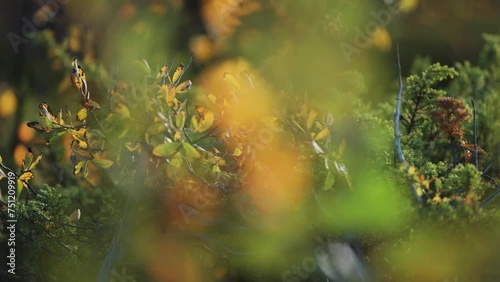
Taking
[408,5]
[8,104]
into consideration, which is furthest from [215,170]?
[408,5]

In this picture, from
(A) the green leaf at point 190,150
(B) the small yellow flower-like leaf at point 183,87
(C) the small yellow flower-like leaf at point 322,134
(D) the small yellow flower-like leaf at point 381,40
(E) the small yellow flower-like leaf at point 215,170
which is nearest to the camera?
(A) the green leaf at point 190,150

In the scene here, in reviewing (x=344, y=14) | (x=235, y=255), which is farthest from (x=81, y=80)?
(x=344, y=14)

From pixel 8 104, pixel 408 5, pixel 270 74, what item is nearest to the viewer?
pixel 270 74

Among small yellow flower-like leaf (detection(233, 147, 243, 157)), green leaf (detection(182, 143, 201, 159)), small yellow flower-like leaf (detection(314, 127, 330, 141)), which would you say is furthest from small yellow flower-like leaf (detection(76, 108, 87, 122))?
small yellow flower-like leaf (detection(314, 127, 330, 141))

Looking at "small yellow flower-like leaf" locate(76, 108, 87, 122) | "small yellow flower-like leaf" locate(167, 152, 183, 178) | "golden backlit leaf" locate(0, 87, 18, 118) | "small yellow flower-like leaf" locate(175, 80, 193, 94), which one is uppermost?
"small yellow flower-like leaf" locate(175, 80, 193, 94)

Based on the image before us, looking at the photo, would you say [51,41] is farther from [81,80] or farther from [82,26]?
[81,80]

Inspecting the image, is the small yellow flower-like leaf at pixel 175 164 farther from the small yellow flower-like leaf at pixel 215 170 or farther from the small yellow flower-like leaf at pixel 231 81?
the small yellow flower-like leaf at pixel 231 81

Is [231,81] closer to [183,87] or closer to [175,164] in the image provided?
[183,87]

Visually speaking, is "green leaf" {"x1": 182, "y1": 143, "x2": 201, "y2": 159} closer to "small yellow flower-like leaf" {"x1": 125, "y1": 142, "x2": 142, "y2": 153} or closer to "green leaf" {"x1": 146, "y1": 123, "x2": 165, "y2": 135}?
"green leaf" {"x1": 146, "y1": 123, "x2": 165, "y2": 135}

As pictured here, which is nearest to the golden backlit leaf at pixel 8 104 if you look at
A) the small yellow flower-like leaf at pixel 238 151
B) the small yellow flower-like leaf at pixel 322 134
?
the small yellow flower-like leaf at pixel 238 151
